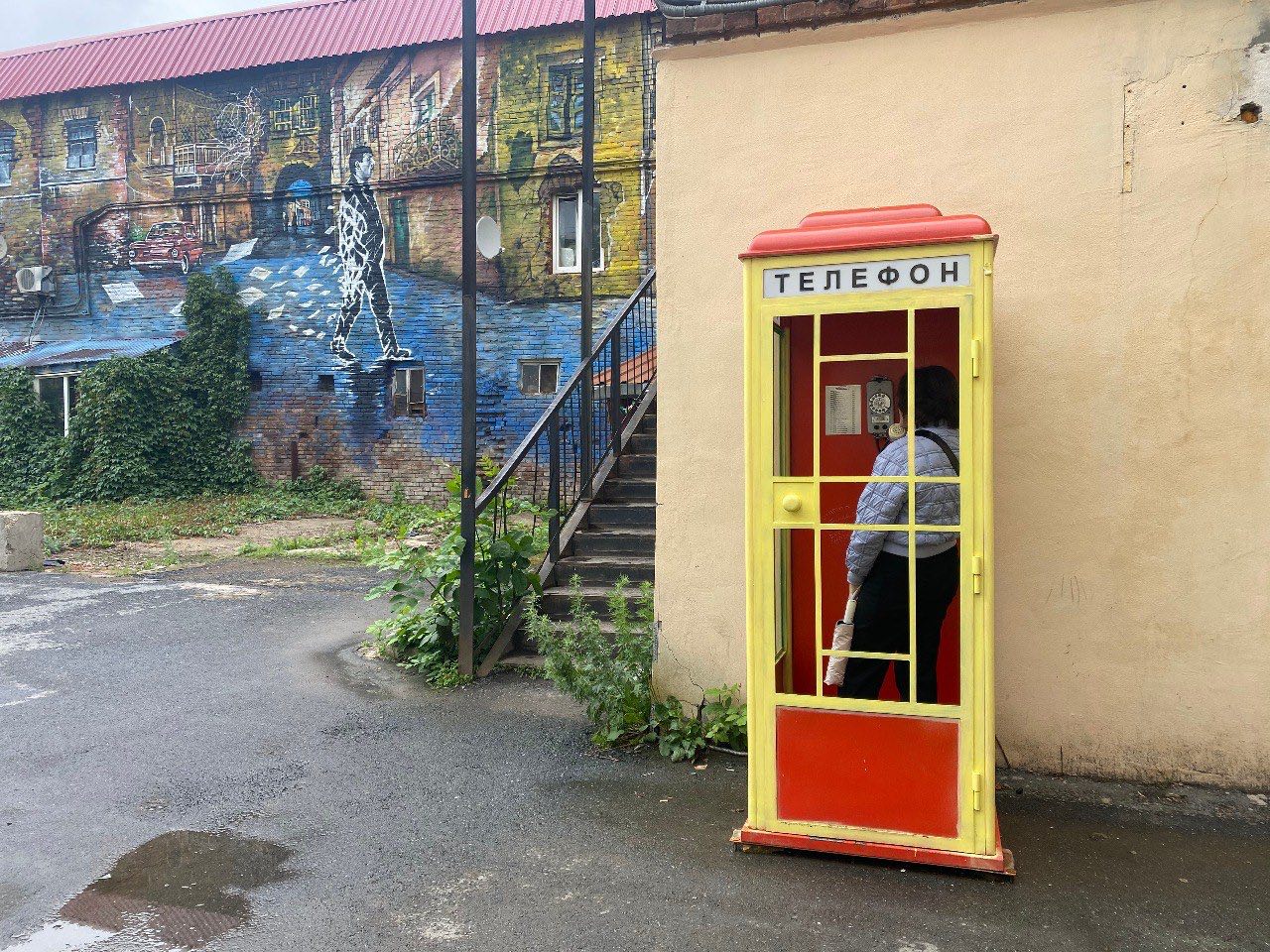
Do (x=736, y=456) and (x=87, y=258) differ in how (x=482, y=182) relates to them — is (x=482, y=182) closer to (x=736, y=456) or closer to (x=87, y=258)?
(x=87, y=258)

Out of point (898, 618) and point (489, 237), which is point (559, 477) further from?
point (489, 237)

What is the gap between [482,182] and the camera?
1723 centimetres

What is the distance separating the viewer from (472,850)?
394cm

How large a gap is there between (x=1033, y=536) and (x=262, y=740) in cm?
431

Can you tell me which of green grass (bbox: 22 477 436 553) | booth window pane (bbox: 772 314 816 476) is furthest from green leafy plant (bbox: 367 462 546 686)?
green grass (bbox: 22 477 436 553)

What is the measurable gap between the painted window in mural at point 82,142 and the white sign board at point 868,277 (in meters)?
20.3

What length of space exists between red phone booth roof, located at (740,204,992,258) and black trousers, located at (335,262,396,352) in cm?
1484

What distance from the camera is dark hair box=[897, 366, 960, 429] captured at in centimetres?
379

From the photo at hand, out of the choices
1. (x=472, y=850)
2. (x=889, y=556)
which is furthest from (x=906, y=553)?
(x=472, y=850)

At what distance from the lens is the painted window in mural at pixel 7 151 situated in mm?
19828

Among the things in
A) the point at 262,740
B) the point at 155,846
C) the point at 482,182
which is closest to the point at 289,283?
the point at 482,182

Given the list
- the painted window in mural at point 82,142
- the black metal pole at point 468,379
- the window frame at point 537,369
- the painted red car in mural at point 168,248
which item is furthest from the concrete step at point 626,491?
the painted window in mural at point 82,142

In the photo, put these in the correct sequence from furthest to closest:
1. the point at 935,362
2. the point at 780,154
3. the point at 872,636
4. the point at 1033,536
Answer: the point at 780,154 < the point at 1033,536 < the point at 935,362 < the point at 872,636

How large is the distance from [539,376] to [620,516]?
1015cm
